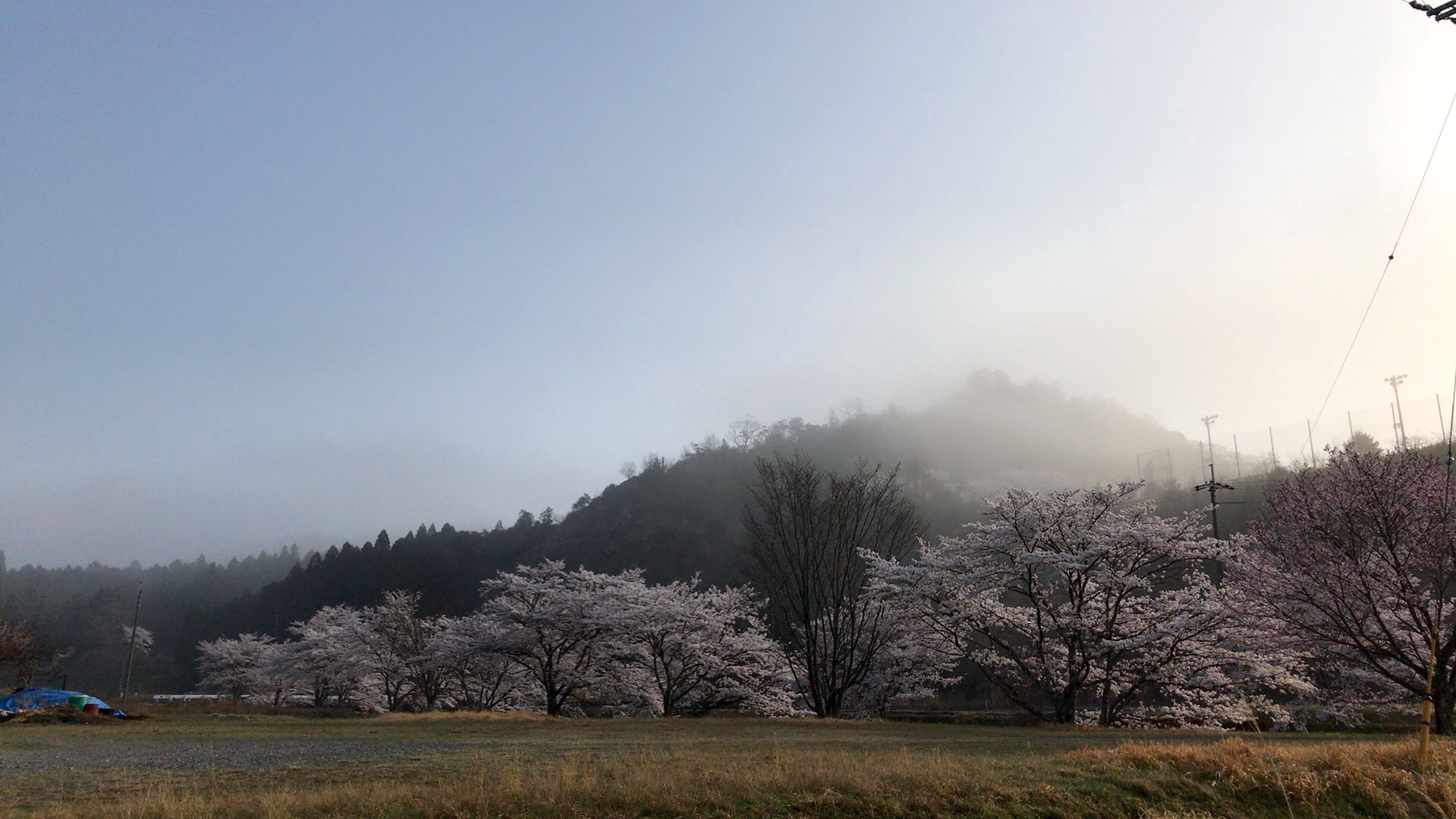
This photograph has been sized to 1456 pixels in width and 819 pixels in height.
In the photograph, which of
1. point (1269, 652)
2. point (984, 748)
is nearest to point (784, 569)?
point (1269, 652)

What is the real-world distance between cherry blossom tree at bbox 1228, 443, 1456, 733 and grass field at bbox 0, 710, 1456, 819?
6.95 metres

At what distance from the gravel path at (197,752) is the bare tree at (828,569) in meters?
17.1

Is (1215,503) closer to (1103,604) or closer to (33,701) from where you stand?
(1103,604)

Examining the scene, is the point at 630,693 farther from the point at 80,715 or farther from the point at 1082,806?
the point at 1082,806

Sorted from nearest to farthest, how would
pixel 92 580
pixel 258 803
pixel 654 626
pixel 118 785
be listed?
pixel 258 803 < pixel 118 785 < pixel 654 626 < pixel 92 580

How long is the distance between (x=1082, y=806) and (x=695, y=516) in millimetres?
113323

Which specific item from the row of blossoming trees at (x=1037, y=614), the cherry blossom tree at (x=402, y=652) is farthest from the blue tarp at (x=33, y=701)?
the row of blossoming trees at (x=1037, y=614)

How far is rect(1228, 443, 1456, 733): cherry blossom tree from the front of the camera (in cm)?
1853

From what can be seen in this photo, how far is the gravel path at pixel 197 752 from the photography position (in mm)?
12883

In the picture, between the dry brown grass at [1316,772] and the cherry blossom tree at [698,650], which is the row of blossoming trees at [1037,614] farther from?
the dry brown grass at [1316,772]

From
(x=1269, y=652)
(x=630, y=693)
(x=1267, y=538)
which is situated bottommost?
(x=630, y=693)

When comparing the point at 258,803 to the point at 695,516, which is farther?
the point at 695,516

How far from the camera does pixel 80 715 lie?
1153 inches

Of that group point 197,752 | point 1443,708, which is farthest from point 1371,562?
point 197,752
